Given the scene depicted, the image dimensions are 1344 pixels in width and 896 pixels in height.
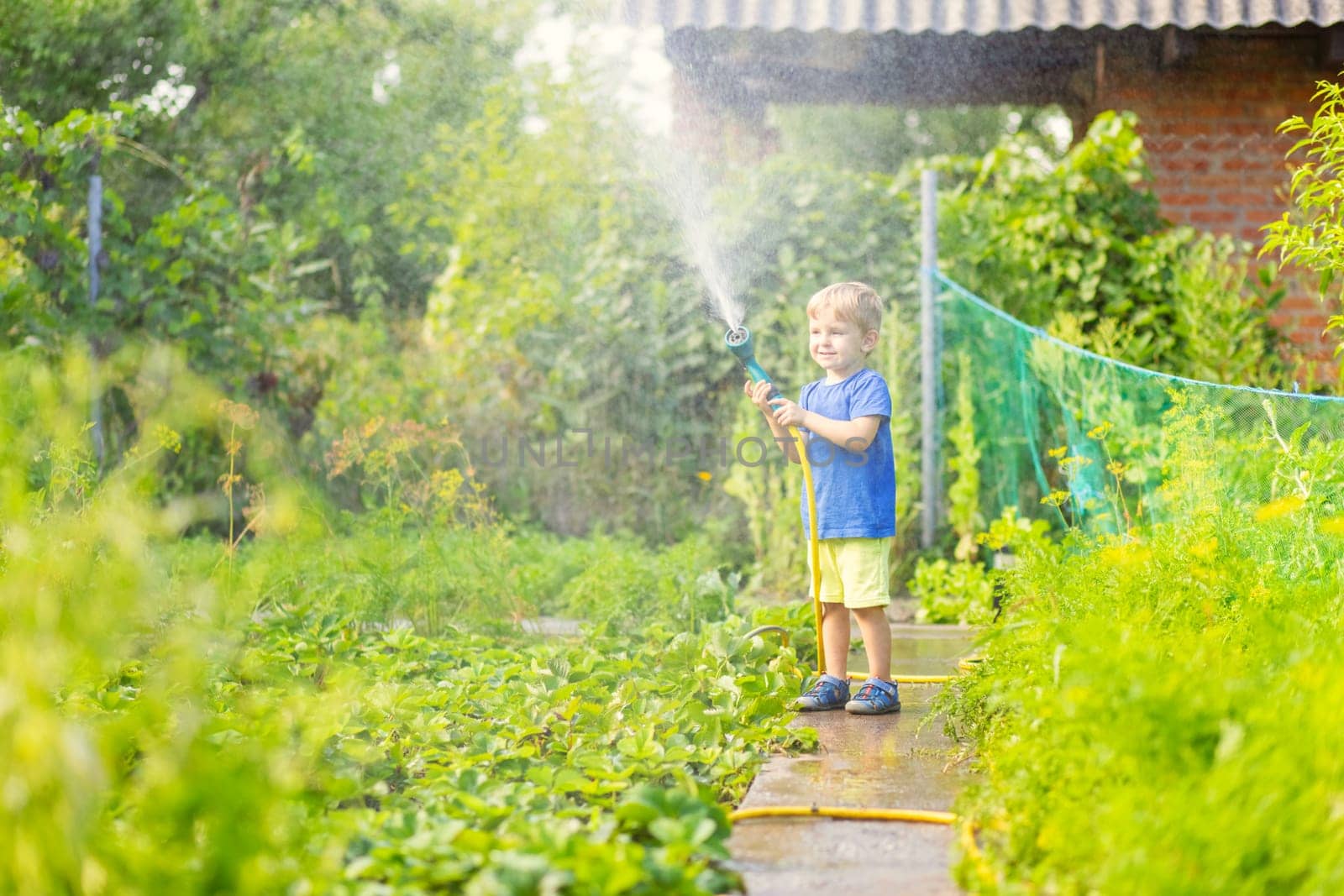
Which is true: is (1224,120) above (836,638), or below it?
above

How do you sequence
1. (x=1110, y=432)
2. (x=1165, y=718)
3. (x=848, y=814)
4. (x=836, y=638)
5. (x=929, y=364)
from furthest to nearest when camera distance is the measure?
(x=929, y=364) < (x=1110, y=432) < (x=836, y=638) < (x=848, y=814) < (x=1165, y=718)

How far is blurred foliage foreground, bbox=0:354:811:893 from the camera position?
1603 millimetres

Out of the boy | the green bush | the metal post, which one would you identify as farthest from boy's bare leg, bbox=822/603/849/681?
the metal post

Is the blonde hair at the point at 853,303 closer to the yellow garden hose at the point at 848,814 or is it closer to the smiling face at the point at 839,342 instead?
the smiling face at the point at 839,342

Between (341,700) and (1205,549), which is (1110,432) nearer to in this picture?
(1205,549)

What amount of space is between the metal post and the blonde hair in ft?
8.07

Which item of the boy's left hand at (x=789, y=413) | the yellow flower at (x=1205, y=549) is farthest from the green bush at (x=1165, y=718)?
the boy's left hand at (x=789, y=413)

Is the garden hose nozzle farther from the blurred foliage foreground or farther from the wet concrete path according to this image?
the wet concrete path

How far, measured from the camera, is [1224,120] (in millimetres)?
7340

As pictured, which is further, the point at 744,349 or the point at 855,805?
the point at 744,349

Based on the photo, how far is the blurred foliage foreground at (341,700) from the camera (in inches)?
63.1

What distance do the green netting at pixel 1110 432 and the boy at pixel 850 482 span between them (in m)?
0.51

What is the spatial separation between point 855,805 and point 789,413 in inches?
51.1

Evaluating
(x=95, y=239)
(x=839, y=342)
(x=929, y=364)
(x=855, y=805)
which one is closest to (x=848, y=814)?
(x=855, y=805)
